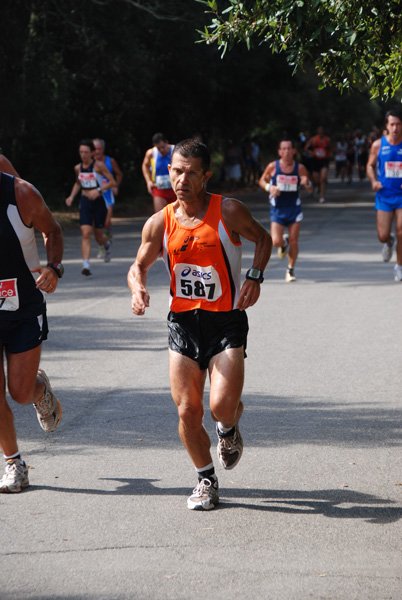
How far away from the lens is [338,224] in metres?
22.8

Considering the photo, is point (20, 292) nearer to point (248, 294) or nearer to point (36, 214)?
point (36, 214)

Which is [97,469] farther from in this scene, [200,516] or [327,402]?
[327,402]

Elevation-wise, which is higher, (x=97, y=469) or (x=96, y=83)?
(x=96, y=83)

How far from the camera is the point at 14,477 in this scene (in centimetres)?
510

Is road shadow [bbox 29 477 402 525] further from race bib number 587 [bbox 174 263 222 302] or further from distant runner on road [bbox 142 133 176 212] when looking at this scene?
distant runner on road [bbox 142 133 176 212]

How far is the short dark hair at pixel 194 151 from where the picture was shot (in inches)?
189

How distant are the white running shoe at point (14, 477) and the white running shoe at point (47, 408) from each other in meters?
0.45

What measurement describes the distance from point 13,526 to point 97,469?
995mm

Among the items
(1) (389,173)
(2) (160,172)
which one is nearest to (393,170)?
(1) (389,173)

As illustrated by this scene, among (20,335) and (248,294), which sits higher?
(248,294)

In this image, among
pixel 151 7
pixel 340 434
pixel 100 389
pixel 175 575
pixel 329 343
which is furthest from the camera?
pixel 151 7

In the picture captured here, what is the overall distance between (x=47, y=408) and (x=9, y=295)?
31.4 inches

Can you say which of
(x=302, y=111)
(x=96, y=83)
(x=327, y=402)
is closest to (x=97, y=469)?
(x=327, y=402)

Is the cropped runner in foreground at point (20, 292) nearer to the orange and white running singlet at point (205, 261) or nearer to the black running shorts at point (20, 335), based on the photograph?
the black running shorts at point (20, 335)
